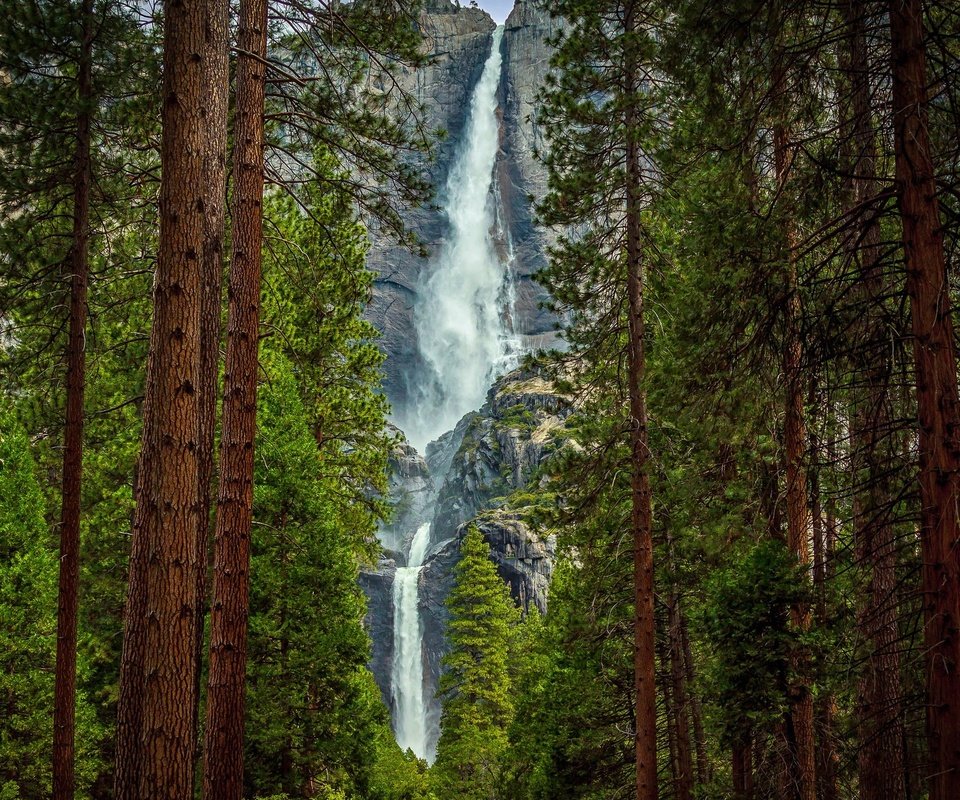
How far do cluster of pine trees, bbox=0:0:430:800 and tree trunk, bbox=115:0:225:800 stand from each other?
1cm

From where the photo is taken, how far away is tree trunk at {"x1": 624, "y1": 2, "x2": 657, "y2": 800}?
830cm

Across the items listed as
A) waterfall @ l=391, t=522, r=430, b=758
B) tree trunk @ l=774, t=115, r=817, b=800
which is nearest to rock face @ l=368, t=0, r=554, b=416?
waterfall @ l=391, t=522, r=430, b=758

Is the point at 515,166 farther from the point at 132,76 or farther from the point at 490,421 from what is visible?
the point at 132,76

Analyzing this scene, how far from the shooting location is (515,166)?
9806 centimetres

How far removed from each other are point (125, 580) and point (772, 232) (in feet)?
34.7

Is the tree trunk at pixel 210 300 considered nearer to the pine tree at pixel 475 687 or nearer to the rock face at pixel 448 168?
the pine tree at pixel 475 687

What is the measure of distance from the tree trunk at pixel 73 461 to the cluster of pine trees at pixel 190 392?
0.03 m

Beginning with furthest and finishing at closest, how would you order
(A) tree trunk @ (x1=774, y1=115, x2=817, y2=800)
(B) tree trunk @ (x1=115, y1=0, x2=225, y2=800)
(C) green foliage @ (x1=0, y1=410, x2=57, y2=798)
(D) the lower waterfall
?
→ (D) the lower waterfall → (C) green foliage @ (x1=0, y1=410, x2=57, y2=798) → (A) tree trunk @ (x1=774, y1=115, x2=817, y2=800) → (B) tree trunk @ (x1=115, y1=0, x2=225, y2=800)

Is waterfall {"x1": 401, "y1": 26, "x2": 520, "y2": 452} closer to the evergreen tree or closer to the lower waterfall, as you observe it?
the lower waterfall

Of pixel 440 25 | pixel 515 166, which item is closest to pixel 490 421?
pixel 515 166

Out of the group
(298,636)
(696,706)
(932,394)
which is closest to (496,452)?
(696,706)

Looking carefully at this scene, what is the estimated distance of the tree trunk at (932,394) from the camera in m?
3.49

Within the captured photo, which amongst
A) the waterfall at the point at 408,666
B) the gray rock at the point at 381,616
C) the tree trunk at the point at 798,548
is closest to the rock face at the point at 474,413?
the gray rock at the point at 381,616

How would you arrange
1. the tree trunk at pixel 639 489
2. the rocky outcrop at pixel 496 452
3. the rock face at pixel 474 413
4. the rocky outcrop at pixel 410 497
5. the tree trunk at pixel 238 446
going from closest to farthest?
the tree trunk at pixel 238 446, the tree trunk at pixel 639 489, the rock face at pixel 474 413, the rocky outcrop at pixel 496 452, the rocky outcrop at pixel 410 497
